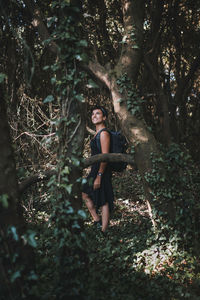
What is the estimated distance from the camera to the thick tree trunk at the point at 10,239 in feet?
7.11

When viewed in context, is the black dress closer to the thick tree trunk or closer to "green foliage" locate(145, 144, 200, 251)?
"green foliage" locate(145, 144, 200, 251)

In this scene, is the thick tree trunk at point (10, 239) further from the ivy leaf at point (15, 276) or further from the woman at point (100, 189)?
the woman at point (100, 189)

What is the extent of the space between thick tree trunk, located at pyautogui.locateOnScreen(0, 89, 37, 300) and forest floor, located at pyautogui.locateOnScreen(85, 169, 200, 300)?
31.3 inches

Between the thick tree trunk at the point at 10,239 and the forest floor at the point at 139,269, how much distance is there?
2.61 ft

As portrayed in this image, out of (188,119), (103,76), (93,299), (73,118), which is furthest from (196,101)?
(93,299)

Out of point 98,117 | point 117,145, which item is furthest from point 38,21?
point 117,145

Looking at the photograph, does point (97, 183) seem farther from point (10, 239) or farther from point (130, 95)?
point (10, 239)

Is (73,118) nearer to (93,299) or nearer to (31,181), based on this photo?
(31,181)

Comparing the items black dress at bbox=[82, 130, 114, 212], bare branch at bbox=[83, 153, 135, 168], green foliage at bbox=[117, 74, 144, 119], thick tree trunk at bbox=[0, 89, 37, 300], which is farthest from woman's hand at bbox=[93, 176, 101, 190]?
thick tree trunk at bbox=[0, 89, 37, 300]

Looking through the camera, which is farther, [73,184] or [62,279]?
[73,184]

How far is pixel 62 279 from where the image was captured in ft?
8.45

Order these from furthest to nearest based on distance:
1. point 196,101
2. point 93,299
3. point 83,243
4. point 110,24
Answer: point 196,101 → point 110,24 → point 83,243 → point 93,299

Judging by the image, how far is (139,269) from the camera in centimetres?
331

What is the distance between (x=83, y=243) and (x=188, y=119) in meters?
7.61
